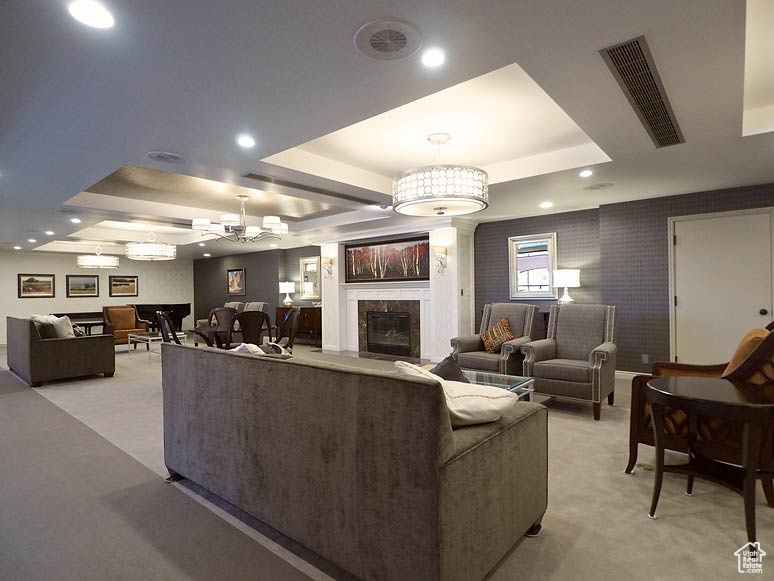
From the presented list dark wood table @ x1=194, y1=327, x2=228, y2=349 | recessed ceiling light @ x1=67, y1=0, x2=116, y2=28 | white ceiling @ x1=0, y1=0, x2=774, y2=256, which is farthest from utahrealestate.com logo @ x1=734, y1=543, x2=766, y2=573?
dark wood table @ x1=194, y1=327, x2=228, y2=349

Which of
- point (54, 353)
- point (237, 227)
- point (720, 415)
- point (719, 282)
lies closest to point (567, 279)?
point (719, 282)

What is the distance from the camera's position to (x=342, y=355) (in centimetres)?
841

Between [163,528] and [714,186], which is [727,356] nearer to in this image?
[714,186]

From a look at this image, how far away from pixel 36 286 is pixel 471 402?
44.7 feet

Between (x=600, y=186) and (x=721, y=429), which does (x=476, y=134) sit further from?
(x=721, y=429)

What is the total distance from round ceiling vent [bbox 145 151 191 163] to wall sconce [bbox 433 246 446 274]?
415 centimetres

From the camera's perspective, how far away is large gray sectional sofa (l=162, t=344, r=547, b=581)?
144cm

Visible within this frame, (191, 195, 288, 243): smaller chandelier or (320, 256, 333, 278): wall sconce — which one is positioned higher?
(191, 195, 288, 243): smaller chandelier

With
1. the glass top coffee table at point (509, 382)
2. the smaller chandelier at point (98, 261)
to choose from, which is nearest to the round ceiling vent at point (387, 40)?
the glass top coffee table at point (509, 382)

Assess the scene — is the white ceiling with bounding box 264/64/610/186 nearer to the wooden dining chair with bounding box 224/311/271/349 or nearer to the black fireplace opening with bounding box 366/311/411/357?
the wooden dining chair with bounding box 224/311/271/349

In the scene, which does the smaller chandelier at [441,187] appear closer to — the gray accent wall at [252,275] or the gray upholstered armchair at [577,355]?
the gray upholstered armchair at [577,355]

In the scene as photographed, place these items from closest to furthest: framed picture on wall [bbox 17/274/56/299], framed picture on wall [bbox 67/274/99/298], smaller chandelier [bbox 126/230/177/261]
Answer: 1. smaller chandelier [bbox 126/230/177/261]
2. framed picture on wall [bbox 17/274/56/299]
3. framed picture on wall [bbox 67/274/99/298]

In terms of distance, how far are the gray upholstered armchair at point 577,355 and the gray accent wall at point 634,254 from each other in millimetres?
1462

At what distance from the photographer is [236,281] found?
1241cm
